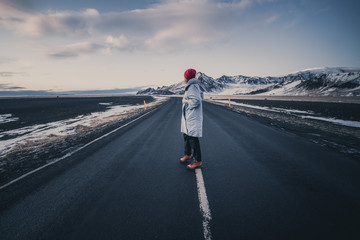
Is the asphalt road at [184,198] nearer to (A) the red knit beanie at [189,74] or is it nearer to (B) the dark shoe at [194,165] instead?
(B) the dark shoe at [194,165]

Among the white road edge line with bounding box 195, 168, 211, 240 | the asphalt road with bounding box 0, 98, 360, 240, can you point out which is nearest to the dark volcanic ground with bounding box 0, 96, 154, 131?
the asphalt road with bounding box 0, 98, 360, 240

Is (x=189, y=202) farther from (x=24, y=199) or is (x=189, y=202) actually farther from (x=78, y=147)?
(x=78, y=147)

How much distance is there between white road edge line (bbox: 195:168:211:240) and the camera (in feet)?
7.36

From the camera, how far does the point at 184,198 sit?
3.02 meters

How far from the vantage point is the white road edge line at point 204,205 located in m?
2.24

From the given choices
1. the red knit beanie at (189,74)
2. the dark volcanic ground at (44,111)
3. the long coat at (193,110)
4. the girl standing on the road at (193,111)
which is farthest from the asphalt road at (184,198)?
the dark volcanic ground at (44,111)

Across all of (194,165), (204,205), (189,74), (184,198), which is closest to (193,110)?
(189,74)

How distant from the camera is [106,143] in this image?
21.6 ft

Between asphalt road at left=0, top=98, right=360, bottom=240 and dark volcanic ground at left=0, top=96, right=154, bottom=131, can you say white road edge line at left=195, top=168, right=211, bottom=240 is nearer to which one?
asphalt road at left=0, top=98, right=360, bottom=240

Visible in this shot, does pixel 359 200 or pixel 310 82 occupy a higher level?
pixel 310 82

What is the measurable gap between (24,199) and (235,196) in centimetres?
402

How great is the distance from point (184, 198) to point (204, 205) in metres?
0.41

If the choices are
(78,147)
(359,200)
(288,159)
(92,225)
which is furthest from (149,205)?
(78,147)

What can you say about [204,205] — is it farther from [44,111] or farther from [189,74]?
[44,111]
